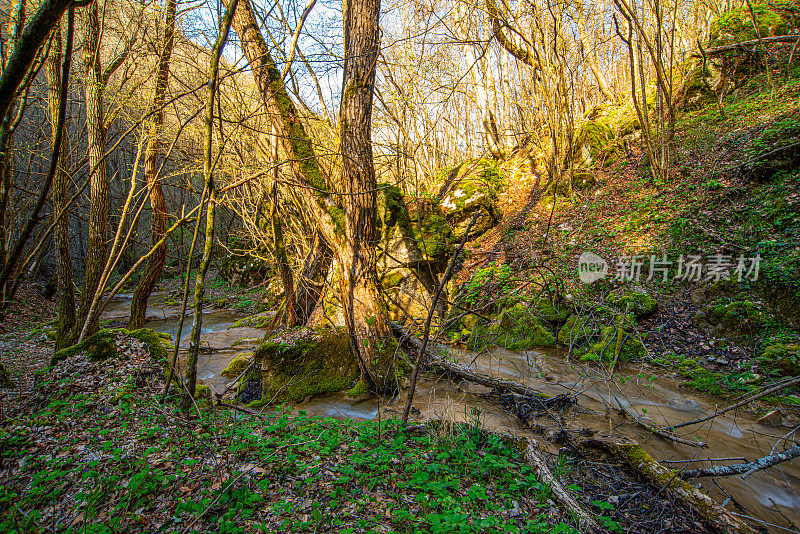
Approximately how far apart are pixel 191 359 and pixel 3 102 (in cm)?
258

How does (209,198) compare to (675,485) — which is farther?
(209,198)

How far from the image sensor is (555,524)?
87.4 inches

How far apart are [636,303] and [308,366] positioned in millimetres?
5740

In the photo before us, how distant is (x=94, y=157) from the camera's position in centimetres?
580

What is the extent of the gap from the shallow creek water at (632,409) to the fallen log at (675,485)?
0.98 feet

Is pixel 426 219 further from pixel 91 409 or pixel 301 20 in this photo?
pixel 91 409

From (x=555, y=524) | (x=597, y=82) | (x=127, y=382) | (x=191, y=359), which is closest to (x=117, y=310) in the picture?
(x=127, y=382)

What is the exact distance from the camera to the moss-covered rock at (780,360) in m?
4.35

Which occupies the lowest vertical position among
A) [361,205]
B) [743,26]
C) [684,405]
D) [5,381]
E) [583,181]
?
[684,405]

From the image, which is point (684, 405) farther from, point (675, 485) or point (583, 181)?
point (583, 181)

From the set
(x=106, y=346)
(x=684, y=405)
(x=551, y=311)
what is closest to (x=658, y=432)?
(x=684, y=405)

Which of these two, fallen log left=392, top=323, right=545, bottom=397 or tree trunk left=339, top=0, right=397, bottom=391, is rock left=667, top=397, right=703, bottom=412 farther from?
tree trunk left=339, top=0, right=397, bottom=391

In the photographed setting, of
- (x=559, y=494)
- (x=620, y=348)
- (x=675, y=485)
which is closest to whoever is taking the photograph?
(x=559, y=494)

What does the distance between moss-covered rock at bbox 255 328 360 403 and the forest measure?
0.14 ft
